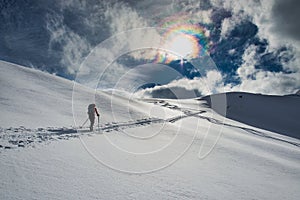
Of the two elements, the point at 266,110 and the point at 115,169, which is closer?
the point at 115,169

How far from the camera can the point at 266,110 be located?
7162 cm

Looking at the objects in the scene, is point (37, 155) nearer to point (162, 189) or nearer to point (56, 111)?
point (162, 189)

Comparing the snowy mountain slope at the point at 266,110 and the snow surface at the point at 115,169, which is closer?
the snow surface at the point at 115,169

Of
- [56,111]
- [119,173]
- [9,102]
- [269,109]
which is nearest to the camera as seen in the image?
[119,173]

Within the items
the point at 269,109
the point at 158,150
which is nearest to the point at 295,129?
the point at 269,109

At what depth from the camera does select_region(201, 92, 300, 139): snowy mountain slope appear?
5722 centimetres

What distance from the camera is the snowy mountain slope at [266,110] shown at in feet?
188

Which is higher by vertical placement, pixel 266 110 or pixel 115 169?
A: pixel 266 110

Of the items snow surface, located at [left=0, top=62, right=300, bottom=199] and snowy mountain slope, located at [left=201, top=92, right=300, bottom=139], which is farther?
snowy mountain slope, located at [left=201, top=92, right=300, bottom=139]

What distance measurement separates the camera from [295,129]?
5544 cm

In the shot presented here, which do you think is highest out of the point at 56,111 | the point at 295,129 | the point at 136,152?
the point at 56,111

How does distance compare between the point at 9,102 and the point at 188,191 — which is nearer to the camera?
the point at 188,191

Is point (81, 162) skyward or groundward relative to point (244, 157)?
skyward

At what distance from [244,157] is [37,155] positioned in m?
11.2
